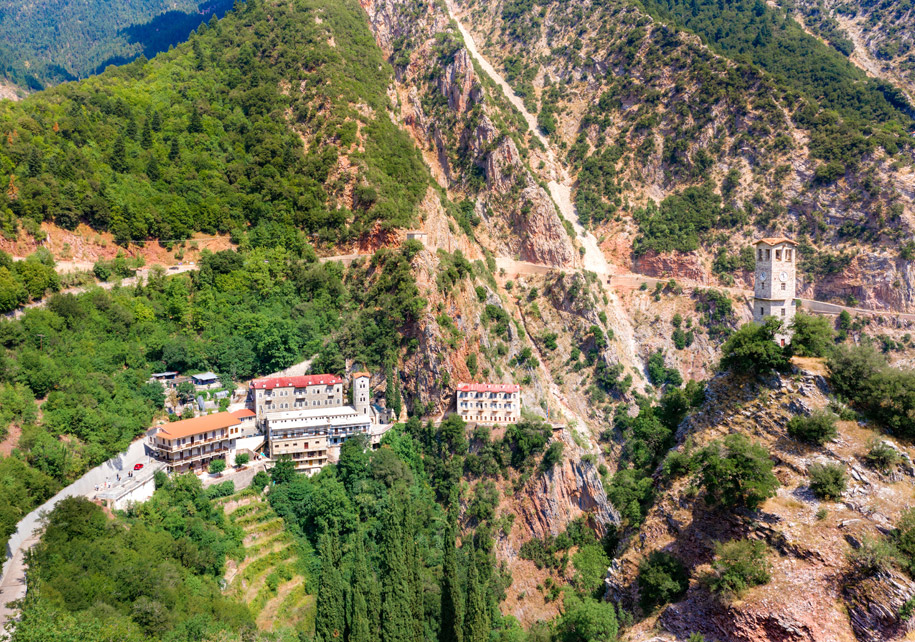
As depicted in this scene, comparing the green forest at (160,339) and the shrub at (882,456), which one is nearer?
the shrub at (882,456)

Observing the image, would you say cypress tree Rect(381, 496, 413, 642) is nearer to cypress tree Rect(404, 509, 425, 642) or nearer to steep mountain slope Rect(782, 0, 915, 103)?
cypress tree Rect(404, 509, 425, 642)

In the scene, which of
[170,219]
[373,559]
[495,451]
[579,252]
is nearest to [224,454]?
[373,559]

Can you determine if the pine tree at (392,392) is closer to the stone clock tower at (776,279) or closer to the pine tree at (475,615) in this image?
the pine tree at (475,615)

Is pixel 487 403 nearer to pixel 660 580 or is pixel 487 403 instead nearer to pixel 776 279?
pixel 776 279

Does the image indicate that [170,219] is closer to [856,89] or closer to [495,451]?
[495,451]

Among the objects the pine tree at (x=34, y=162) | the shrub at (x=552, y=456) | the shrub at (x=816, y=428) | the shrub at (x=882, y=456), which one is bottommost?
the shrub at (x=552, y=456)

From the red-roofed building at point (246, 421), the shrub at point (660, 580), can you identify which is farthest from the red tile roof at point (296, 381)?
the shrub at point (660, 580)

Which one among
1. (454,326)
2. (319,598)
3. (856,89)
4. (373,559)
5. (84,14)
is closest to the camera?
(319,598)
